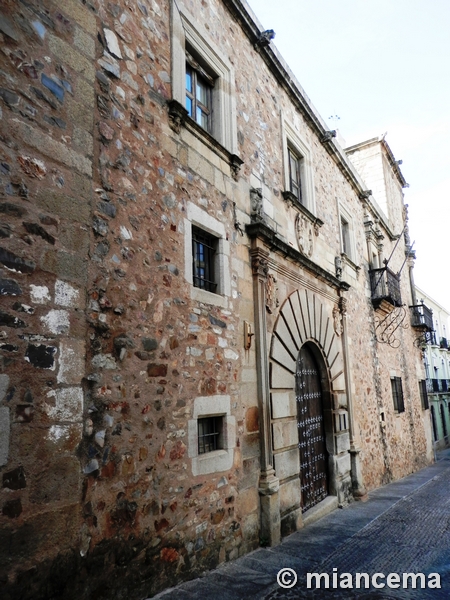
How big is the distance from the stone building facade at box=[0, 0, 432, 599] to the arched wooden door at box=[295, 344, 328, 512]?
45 millimetres

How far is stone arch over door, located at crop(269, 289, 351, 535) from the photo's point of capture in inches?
212

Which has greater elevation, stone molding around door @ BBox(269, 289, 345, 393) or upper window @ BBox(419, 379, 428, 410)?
stone molding around door @ BBox(269, 289, 345, 393)

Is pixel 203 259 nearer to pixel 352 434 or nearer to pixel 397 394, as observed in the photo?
pixel 352 434

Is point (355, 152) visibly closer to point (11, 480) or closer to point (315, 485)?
point (315, 485)

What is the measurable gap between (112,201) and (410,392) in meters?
12.6

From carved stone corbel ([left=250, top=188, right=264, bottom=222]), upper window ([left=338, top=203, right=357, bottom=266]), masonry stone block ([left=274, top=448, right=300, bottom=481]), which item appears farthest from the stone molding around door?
upper window ([left=338, top=203, right=357, bottom=266])

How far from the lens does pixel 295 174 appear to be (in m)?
7.50

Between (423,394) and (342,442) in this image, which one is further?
(423,394)

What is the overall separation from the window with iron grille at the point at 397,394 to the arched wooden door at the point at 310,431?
5.34 metres

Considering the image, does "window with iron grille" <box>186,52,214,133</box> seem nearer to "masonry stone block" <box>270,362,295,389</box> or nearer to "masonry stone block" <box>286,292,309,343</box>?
"masonry stone block" <box>286,292,309,343</box>

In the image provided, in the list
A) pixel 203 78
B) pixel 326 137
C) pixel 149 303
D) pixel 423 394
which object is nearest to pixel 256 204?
pixel 203 78

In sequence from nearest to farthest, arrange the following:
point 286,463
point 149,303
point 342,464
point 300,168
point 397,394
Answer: point 149,303 < point 286,463 < point 342,464 < point 300,168 < point 397,394

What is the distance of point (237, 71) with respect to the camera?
5684 millimetres

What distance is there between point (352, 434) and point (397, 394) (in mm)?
4787
